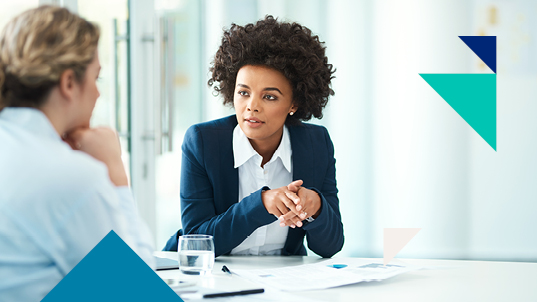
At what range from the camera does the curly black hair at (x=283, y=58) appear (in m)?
1.24

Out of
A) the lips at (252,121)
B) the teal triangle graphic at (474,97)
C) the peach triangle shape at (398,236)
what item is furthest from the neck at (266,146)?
the teal triangle graphic at (474,97)

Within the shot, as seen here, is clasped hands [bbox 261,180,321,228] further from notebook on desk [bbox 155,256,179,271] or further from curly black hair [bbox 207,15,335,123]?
curly black hair [bbox 207,15,335,123]

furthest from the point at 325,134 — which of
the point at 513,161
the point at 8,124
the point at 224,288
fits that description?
the point at 513,161

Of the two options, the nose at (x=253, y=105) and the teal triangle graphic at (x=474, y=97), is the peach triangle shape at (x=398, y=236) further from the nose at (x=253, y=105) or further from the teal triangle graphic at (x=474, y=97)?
the nose at (x=253, y=105)

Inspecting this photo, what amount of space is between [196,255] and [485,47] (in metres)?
1.99

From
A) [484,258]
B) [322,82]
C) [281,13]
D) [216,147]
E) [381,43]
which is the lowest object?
[484,258]

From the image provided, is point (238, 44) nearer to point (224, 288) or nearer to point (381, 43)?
point (224, 288)

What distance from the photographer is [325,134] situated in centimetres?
140

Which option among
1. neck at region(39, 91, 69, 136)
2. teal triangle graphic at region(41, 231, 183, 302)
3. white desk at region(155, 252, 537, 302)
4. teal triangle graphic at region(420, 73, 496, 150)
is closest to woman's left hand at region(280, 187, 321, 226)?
white desk at region(155, 252, 537, 302)

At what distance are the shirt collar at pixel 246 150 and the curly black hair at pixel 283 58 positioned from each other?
0.13 metres

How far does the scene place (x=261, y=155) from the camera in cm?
134

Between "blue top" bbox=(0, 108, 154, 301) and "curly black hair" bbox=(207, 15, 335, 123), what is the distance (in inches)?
31.8

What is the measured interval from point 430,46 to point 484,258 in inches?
40.9

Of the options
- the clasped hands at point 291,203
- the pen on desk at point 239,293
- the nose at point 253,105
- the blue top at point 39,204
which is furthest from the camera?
the nose at point 253,105
